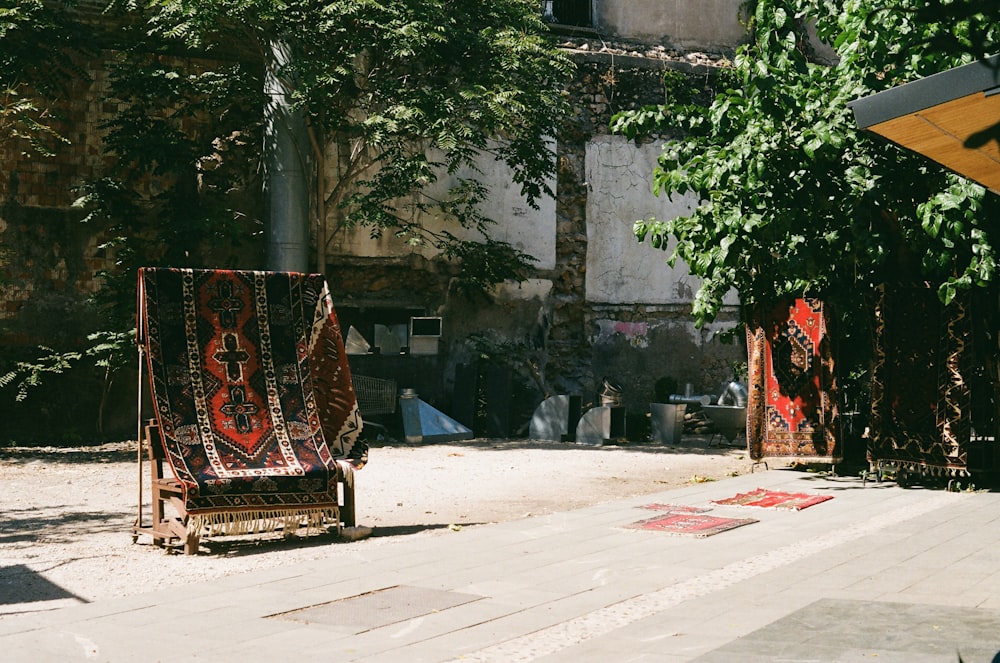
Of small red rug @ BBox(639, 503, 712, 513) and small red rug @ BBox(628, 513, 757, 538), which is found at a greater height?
small red rug @ BBox(639, 503, 712, 513)

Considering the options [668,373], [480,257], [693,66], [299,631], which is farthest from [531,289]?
[299,631]

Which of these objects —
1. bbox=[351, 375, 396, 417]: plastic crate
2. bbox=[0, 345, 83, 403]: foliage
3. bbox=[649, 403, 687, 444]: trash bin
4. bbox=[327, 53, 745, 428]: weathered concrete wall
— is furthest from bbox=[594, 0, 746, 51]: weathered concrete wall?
bbox=[0, 345, 83, 403]: foliage

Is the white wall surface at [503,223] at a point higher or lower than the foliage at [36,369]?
higher

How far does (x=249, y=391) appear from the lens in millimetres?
8242

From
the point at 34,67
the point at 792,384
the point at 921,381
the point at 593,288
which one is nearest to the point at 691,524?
the point at 921,381

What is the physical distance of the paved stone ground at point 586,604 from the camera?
495 cm

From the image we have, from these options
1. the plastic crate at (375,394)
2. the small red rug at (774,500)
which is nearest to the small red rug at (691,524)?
the small red rug at (774,500)

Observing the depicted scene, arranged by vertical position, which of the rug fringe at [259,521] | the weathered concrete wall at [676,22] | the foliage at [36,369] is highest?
the weathered concrete wall at [676,22]

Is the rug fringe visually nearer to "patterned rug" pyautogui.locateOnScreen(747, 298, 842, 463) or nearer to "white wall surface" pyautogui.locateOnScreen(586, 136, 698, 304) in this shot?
"patterned rug" pyautogui.locateOnScreen(747, 298, 842, 463)

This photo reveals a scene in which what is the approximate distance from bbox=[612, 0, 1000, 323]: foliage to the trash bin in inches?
191

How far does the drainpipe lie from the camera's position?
54.6 ft

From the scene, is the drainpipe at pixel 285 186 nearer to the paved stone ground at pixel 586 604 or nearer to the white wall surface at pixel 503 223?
the white wall surface at pixel 503 223

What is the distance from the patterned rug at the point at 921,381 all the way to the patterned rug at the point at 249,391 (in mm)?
5657

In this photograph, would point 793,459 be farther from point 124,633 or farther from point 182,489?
point 124,633
